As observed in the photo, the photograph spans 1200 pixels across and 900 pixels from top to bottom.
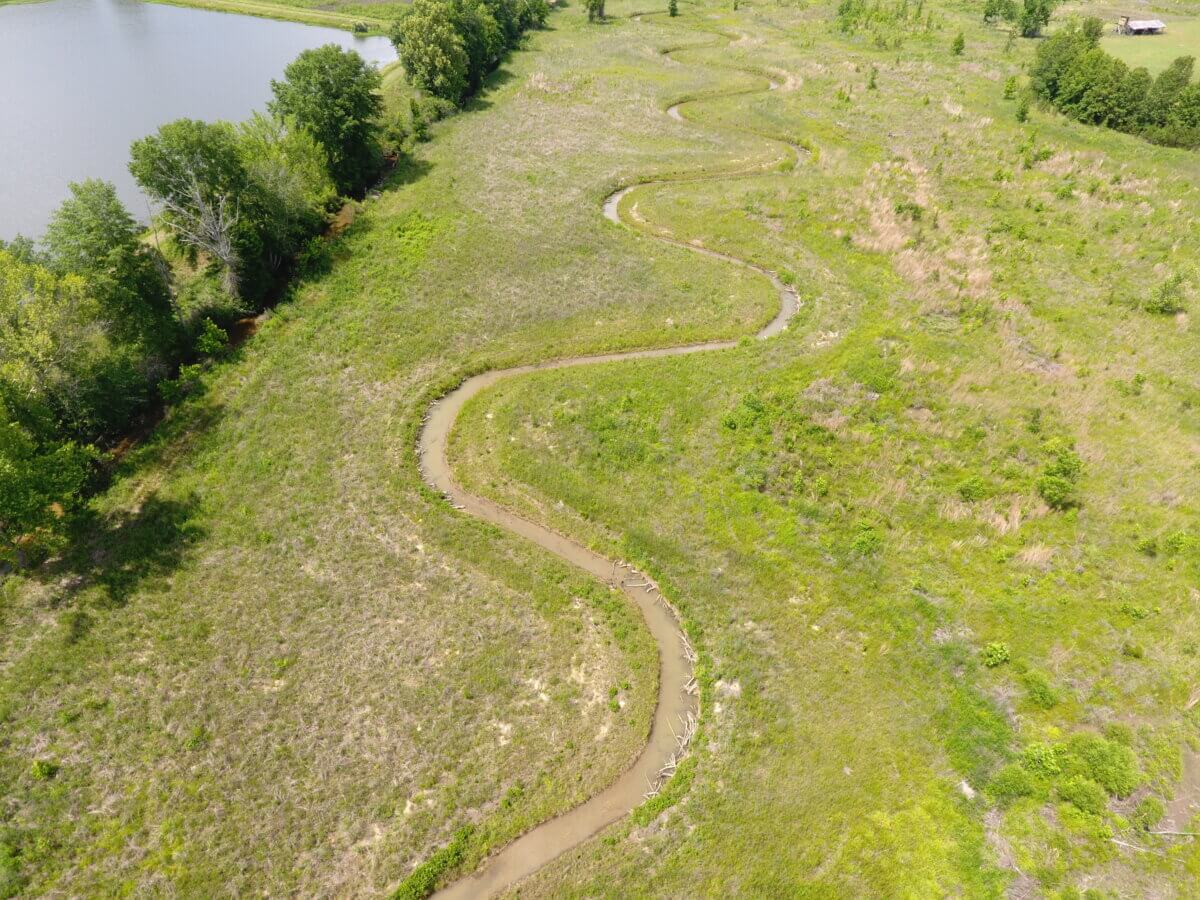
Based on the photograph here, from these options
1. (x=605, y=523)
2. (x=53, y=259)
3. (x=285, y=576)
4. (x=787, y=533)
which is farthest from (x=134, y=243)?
(x=787, y=533)

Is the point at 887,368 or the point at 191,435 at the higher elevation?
the point at 887,368

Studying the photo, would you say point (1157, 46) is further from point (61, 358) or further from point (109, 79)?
point (109, 79)

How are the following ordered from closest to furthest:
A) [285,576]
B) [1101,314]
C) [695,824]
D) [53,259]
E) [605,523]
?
1. [695,824]
2. [285,576]
3. [605,523]
4. [53,259]
5. [1101,314]

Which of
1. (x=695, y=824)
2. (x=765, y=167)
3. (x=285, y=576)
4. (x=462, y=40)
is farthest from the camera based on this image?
(x=462, y=40)

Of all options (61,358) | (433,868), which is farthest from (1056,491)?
(61,358)

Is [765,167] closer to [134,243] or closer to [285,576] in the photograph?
[134,243]

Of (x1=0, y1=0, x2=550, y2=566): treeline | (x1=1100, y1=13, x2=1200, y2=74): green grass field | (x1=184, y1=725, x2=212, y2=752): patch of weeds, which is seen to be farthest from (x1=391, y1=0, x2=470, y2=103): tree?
(x1=1100, y1=13, x2=1200, y2=74): green grass field

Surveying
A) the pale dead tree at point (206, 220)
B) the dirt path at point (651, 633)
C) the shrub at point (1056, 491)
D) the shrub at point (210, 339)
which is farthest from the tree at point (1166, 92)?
the shrub at point (210, 339)

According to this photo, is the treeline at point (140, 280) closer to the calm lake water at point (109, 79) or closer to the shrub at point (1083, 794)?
the calm lake water at point (109, 79)
